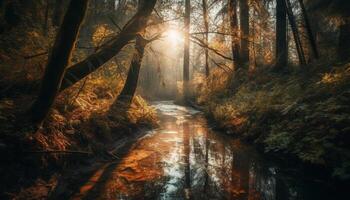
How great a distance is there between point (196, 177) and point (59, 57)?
11.4 ft

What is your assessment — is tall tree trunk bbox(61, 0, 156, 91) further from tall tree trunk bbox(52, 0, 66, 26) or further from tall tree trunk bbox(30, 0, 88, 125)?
tall tree trunk bbox(52, 0, 66, 26)

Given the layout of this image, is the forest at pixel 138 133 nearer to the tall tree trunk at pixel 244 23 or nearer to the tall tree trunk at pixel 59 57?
the tall tree trunk at pixel 59 57

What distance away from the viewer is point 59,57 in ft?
17.2

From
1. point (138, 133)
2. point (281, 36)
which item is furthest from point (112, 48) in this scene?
point (281, 36)

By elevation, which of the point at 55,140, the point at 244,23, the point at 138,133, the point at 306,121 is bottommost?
the point at 138,133

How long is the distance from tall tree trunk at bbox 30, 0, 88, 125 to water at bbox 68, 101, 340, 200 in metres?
1.65

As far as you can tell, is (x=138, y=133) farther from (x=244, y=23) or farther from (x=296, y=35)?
(x=244, y=23)

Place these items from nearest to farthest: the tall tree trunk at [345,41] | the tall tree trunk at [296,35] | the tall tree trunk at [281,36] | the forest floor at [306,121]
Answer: the forest floor at [306,121] < the tall tree trunk at [345,41] < the tall tree trunk at [296,35] < the tall tree trunk at [281,36]

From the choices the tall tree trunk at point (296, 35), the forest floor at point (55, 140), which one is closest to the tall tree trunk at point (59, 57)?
the forest floor at point (55, 140)

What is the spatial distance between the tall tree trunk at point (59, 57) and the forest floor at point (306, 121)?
481 cm

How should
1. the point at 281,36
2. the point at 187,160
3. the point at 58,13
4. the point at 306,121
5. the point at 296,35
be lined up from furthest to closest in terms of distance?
the point at 281,36 → the point at 296,35 → the point at 58,13 → the point at 187,160 → the point at 306,121

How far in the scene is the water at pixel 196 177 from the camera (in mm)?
4871

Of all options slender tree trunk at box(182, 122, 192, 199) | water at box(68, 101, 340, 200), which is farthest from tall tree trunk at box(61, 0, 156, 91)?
slender tree trunk at box(182, 122, 192, 199)

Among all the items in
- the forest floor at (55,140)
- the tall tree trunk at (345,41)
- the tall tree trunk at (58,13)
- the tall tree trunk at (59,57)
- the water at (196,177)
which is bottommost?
the water at (196,177)
